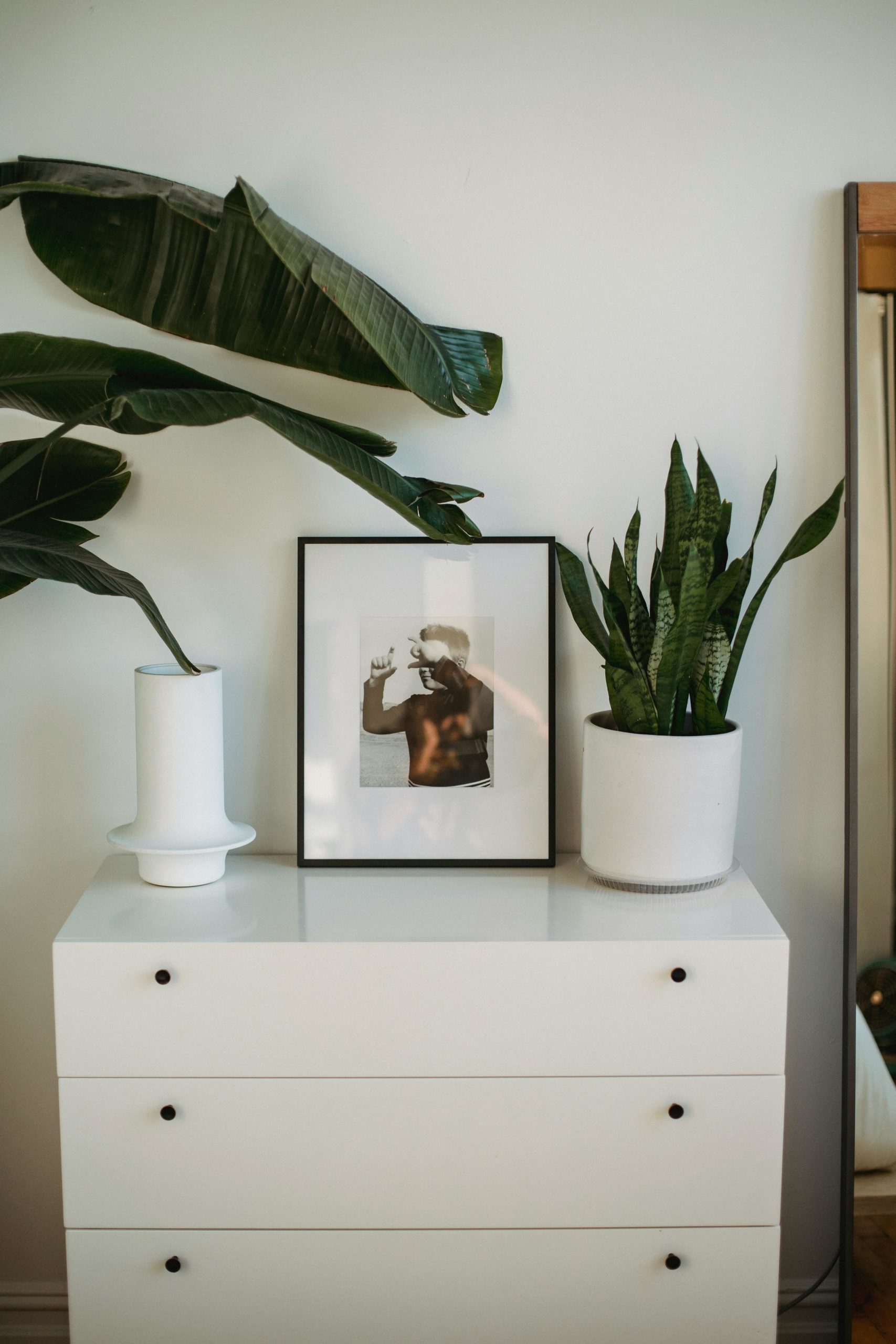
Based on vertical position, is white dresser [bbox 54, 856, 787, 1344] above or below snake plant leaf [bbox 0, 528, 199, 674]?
below

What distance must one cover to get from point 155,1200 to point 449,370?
4.10ft

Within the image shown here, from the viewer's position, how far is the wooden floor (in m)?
1.60

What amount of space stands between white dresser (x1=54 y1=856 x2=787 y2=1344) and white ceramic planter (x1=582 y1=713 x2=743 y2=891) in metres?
0.08

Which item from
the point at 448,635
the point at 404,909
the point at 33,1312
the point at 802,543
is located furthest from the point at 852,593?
the point at 33,1312

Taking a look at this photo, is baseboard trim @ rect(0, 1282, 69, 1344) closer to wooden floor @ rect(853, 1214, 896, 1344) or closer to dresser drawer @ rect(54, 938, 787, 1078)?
dresser drawer @ rect(54, 938, 787, 1078)

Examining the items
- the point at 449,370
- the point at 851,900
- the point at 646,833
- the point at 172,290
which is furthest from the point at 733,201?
the point at 851,900

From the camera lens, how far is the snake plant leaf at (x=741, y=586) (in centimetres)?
142

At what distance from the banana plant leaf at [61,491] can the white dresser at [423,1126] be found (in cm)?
58

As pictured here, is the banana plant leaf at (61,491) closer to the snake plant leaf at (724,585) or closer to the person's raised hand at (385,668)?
the person's raised hand at (385,668)

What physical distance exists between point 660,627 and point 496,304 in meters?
0.58

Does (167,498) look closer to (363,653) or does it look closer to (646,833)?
(363,653)

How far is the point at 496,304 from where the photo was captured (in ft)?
5.12

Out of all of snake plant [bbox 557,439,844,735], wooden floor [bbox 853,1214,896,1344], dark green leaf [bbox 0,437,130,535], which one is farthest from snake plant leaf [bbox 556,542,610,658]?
wooden floor [bbox 853,1214,896,1344]

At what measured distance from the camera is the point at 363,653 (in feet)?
5.22
